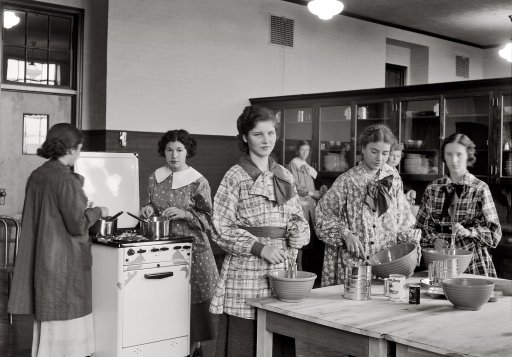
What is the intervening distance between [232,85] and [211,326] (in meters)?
5.28

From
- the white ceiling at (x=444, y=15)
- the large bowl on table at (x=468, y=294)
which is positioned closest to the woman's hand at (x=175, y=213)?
the large bowl on table at (x=468, y=294)

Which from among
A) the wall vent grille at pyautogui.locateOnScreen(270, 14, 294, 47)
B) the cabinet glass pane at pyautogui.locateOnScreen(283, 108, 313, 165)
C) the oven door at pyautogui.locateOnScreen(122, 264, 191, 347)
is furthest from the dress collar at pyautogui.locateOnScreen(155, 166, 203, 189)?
the wall vent grille at pyautogui.locateOnScreen(270, 14, 294, 47)

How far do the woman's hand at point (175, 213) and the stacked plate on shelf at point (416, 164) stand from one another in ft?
14.7

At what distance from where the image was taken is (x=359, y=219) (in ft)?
11.5

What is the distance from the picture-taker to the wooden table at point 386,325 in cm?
214

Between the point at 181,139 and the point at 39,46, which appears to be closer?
the point at 181,139

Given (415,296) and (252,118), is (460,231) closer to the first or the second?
(415,296)

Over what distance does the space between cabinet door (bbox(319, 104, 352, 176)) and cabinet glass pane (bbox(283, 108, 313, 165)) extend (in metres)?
0.23

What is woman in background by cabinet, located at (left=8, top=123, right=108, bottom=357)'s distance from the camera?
12.8ft

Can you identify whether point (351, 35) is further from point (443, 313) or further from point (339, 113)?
point (443, 313)

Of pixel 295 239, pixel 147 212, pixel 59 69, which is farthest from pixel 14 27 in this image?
pixel 295 239

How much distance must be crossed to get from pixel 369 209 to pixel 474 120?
4680 mm

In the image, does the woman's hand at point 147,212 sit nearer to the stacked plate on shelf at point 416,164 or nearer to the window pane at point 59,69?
the window pane at point 59,69

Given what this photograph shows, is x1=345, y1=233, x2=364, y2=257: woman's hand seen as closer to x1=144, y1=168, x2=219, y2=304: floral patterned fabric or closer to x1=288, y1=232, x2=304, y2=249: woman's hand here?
x1=288, y1=232, x2=304, y2=249: woman's hand
